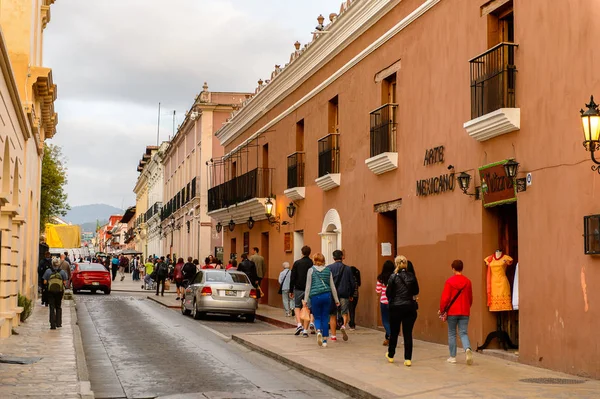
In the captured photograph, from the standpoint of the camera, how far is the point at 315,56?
22.5m

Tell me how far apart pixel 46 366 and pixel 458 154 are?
7440 mm

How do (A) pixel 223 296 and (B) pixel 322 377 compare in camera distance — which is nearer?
(B) pixel 322 377

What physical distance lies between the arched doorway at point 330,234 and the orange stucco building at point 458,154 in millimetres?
53

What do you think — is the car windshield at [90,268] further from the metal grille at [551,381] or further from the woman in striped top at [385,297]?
the metal grille at [551,381]

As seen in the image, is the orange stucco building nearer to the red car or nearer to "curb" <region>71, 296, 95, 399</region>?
"curb" <region>71, 296, 95, 399</region>

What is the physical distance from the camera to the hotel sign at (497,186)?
12.7m

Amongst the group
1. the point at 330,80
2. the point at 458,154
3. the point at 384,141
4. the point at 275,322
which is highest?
the point at 330,80

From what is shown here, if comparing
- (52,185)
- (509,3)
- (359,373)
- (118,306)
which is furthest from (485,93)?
(52,185)

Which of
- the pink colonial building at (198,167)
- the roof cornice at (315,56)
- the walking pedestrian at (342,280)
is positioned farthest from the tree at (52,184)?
→ the walking pedestrian at (342,280)

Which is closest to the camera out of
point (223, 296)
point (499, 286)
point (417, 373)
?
point (417, 373)

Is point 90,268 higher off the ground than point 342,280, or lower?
higher

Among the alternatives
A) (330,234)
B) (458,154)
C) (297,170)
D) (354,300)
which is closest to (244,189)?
(297,170)

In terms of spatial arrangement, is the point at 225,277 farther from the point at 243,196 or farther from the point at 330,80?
the point at 243,196

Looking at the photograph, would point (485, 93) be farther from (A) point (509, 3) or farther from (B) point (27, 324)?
(B) point (27, 324)
